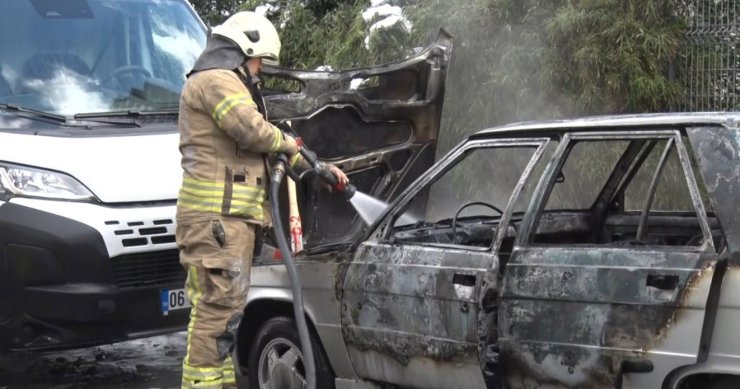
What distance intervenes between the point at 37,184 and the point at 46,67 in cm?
107

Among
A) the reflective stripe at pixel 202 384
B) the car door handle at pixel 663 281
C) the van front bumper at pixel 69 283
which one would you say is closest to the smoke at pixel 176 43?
the van front bumper at pixel 69 283

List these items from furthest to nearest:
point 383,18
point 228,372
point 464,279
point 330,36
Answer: point 330,36 < point 383,18 < point 228,372 < point 464,279

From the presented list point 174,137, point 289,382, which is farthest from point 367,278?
point 174,137

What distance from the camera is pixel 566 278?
150 inches

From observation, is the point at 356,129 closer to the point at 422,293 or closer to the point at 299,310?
the point at 299,310

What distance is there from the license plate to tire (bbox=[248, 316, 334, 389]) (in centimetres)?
91

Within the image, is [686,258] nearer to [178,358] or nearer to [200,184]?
[200,184]

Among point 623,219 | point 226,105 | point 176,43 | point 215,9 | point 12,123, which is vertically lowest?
point 623,219

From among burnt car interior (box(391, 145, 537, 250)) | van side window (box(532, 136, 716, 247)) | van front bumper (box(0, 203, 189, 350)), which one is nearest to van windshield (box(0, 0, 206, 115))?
van front bumper (box(0, 203, 189, 350))

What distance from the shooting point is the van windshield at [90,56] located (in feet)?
20.7

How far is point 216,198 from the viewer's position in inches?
186

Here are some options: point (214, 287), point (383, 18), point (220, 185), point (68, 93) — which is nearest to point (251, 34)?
point (220, 185)

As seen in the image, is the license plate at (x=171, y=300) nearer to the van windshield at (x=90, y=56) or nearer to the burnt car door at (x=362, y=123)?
the burnt car door at (x=362, y=123)

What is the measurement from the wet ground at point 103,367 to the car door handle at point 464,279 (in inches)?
108
